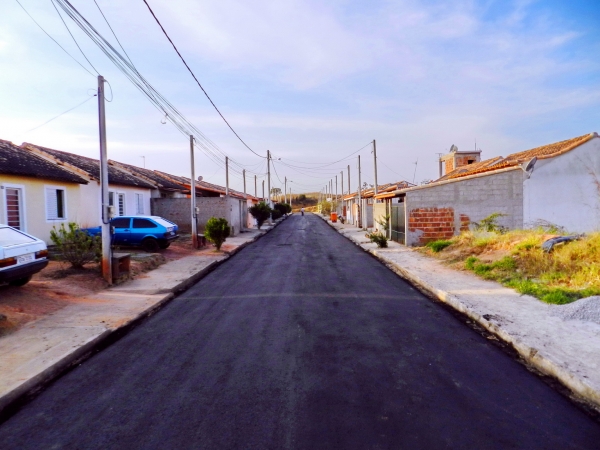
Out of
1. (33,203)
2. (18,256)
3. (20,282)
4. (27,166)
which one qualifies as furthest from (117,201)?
(18,256)

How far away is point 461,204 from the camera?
63.6 ft

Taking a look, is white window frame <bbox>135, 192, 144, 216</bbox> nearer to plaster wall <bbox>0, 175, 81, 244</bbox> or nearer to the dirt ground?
plaster wall <bbox>0, 175, 81, 244</bbox>

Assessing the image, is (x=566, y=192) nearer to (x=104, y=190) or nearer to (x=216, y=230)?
(x=216, y=230)

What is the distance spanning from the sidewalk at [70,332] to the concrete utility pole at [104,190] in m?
0.60

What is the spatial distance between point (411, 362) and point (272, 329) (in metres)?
2.31

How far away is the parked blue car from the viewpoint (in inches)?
708

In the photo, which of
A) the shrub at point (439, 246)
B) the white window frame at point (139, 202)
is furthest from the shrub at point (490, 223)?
the white window frame at point (139, 202)

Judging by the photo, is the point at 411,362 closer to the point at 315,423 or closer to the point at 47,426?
the point at 315,423

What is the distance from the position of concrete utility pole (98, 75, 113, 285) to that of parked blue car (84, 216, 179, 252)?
→ 717 centimetres

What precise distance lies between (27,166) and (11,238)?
9.14 meters

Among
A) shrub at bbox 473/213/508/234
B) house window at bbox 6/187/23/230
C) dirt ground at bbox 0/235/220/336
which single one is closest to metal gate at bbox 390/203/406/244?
shrub at bbox 473/213/508/234

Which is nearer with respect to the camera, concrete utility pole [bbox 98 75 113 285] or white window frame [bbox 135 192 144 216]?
concrete utility pole [bbox 98 75 113 285]

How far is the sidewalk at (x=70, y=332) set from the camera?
5.07 m

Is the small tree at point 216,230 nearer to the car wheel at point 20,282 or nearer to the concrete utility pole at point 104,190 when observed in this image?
the concrete utility pole at point 104,190
